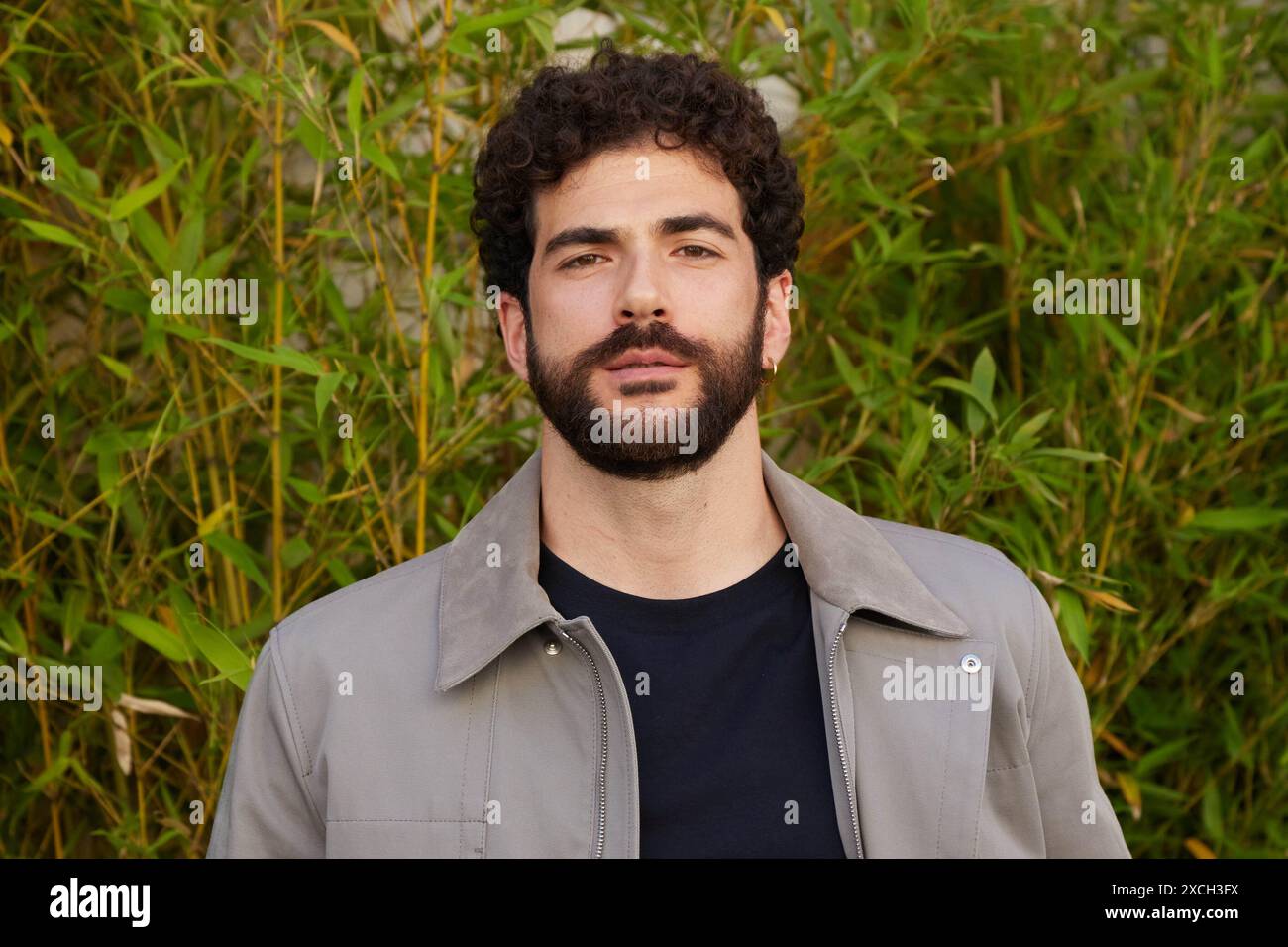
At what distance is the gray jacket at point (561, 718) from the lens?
1199mm

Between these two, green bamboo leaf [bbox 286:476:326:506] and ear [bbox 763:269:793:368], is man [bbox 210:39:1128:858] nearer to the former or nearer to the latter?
ear [bbox 763:269:793:368]

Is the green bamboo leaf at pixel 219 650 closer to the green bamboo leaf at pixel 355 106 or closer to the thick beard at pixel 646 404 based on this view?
the thick beard at pixel 646 404

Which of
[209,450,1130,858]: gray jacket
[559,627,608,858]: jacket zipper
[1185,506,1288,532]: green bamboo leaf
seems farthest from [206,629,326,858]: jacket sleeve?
[1185,506,1288,532]: green bamboo leaf

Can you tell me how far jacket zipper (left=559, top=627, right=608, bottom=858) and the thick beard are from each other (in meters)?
0.17

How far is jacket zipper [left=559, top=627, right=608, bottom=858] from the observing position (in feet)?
3.85

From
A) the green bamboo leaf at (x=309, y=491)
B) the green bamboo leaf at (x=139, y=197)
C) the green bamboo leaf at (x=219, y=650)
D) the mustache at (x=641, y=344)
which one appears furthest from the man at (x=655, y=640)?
the green bamboo leaf at (x=139, y=197)

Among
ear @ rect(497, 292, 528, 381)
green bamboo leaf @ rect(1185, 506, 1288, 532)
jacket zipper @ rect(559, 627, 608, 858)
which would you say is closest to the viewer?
jacket zipper @ rect(559, 627, 608, 858)

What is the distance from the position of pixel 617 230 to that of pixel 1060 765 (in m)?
0.67

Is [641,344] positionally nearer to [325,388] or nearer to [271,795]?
[325,388]

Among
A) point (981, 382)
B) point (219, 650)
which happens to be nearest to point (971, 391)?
point (981, 382)

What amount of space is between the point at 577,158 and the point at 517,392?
400 mm

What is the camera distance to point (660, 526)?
1283mm
